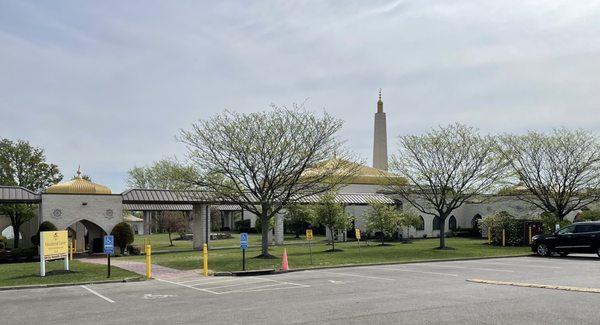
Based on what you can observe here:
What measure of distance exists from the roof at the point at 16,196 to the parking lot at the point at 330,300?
19427 millimetres

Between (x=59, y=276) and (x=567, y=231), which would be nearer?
(x=59, y=276)

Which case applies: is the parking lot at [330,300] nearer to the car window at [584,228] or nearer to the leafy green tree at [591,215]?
the car window at [584,228]

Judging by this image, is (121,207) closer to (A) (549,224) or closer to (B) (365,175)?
(B) (365,175)

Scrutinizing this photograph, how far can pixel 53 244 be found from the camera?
65.6 feet

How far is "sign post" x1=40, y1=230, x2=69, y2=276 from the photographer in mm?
19375

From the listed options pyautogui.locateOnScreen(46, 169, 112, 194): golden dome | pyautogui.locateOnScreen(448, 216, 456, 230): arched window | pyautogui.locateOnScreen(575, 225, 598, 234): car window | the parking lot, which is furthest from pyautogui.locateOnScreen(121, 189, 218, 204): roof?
pyautogui.locateOnScreen(448, 216, 456, 230): arched window

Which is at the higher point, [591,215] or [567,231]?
[567,231]

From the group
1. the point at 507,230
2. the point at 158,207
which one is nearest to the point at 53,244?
the point at 507,230

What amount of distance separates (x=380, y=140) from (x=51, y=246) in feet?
154

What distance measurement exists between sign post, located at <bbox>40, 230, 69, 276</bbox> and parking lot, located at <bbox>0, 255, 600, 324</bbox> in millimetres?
3366

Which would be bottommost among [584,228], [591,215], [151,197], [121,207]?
[591,215]

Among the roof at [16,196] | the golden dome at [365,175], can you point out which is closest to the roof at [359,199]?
the golden dome at [365,175]

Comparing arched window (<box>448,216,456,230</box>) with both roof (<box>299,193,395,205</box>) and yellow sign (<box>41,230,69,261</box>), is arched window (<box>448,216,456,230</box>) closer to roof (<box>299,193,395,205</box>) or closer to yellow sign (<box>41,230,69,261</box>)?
roof (<box>299,193,395,205</box>)

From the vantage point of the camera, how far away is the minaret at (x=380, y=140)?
2454 inches
